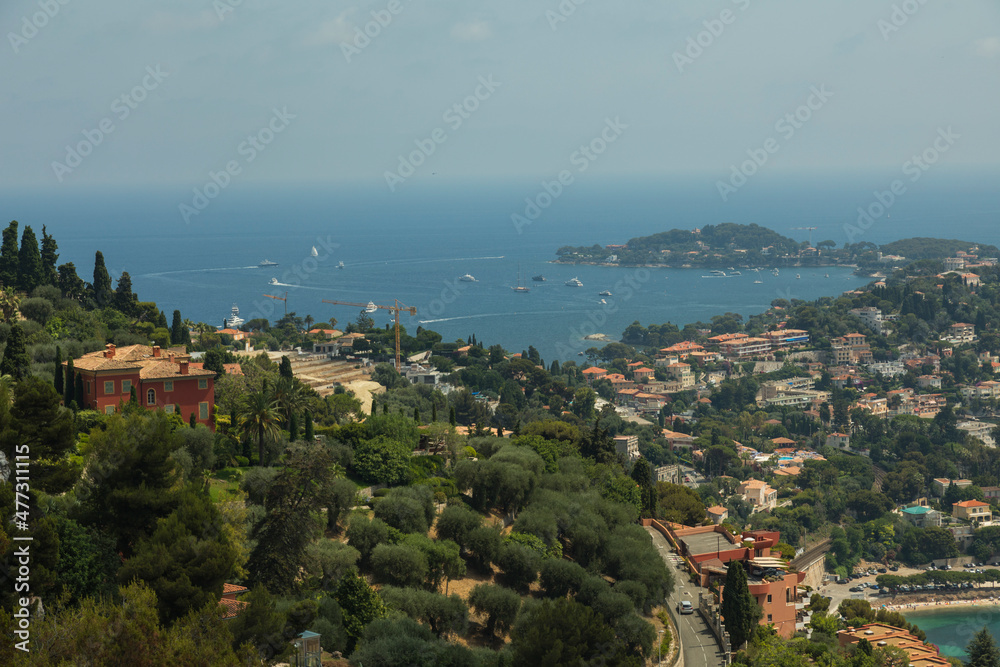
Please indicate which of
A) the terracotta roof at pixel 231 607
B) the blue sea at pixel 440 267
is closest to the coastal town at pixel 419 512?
the terracotta roof at pixel 231 607

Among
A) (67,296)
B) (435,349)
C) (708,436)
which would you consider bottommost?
(708,436)

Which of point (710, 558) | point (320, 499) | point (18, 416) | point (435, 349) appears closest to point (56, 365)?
point (18, 416)

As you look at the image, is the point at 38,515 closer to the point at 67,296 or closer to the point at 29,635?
the point at 29,635

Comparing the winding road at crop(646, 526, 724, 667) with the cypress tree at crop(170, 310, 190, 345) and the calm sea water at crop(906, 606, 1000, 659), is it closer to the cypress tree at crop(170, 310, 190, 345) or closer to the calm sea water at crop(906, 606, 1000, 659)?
the cypress tree at crop(170, 310, 190, 345)

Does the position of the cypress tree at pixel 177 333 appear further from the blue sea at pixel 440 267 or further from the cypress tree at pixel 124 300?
the blue sea at pixel 440 267

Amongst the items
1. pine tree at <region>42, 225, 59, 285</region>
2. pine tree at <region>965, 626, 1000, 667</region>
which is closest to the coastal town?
pine tree at <region>42, 225, 59, 285</region>

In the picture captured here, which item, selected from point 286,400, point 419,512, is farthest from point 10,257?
point 419,512

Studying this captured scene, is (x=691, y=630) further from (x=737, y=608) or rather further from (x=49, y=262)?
(x=49, y=262)
